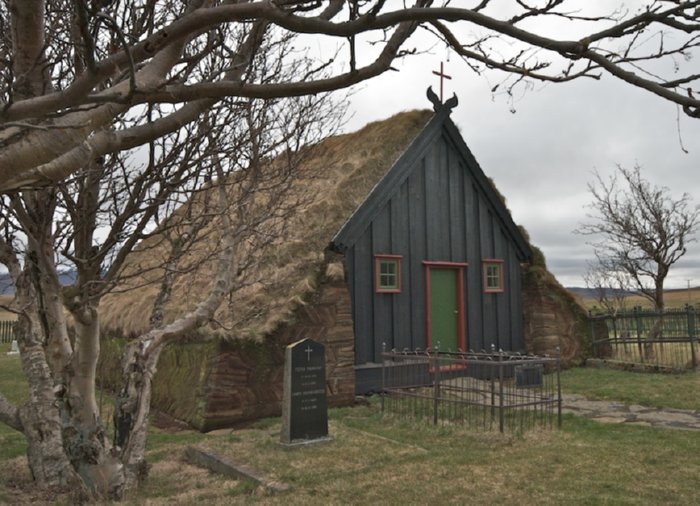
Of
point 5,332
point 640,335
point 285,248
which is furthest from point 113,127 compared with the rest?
point 5,332

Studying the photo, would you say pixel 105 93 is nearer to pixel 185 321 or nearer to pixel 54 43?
pixel 54 43

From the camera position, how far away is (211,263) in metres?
15.5

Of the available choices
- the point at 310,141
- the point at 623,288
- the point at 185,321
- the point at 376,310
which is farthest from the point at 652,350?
the point at 185,321

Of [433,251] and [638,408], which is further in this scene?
[433,251]

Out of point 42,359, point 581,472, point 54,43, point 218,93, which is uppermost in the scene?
point 54,43

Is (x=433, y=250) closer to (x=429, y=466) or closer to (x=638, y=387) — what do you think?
(x=638, y=387)

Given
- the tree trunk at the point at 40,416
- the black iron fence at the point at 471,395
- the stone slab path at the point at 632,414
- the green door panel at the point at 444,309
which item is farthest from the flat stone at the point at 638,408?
the tree trunk at the point at 40,416

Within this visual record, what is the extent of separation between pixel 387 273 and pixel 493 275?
13.3 feet

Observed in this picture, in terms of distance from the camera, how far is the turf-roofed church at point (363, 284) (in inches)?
444

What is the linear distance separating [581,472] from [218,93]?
6444mm

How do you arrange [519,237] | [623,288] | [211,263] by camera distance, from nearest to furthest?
[211,263] → [519,237] → [623,288]

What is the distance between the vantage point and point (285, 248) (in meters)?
13.7

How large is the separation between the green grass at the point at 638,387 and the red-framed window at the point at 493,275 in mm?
2984

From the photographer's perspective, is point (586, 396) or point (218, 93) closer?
point (218, 93)
